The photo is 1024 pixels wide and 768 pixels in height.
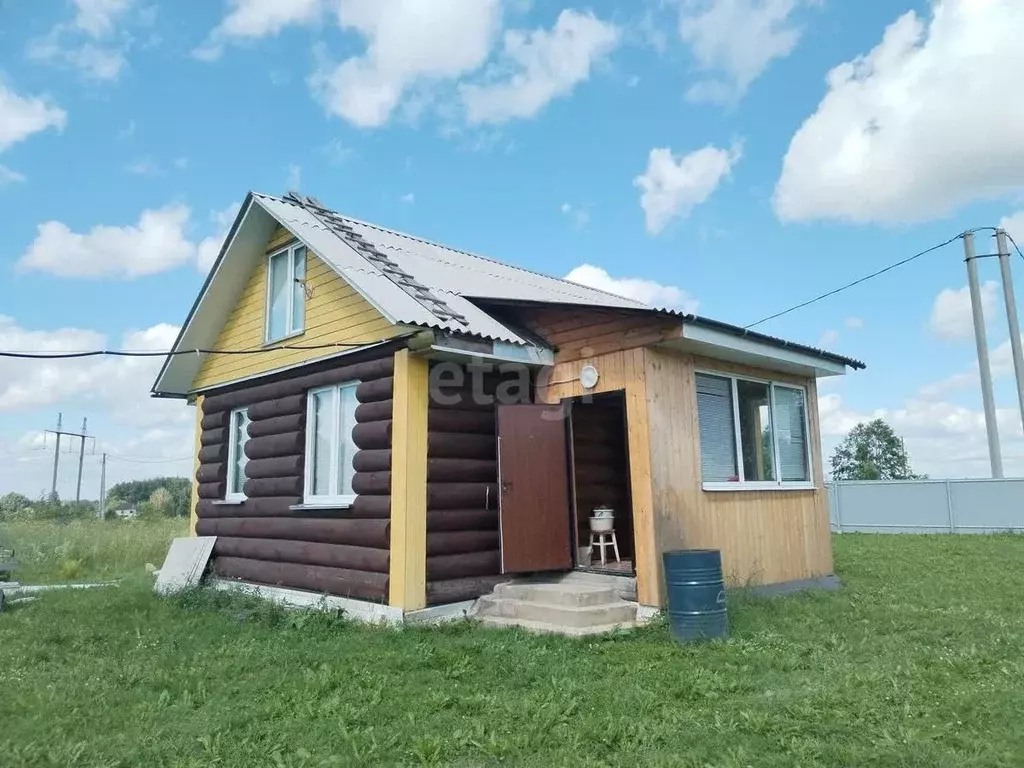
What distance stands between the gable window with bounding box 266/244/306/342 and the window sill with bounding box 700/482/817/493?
5.70 metres

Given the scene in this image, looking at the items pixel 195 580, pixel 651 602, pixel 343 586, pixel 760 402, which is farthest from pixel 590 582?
pixel 195 580

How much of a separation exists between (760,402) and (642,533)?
3099mm

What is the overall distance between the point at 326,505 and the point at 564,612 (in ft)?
10.7

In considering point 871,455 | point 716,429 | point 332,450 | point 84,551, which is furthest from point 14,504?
point 871,455

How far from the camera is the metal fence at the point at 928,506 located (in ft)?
Answer: 67.4

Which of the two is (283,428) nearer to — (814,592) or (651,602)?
(651,602)

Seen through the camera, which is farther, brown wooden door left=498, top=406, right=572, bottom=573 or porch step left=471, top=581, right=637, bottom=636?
brown wooden door left=498, top=406, right=572, bottom=573

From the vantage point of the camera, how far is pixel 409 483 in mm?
7570

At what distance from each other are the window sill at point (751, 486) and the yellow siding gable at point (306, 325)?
4072 mm

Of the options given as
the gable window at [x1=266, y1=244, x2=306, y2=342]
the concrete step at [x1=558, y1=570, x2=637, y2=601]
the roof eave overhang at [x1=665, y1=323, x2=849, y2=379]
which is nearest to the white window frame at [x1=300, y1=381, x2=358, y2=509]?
the gable window at [x1=266, y1=244, x2=306, y2=342]

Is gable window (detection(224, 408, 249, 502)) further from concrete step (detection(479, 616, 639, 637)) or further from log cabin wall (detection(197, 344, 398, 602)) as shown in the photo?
concrete step (detection(479, 616, 639, 637))

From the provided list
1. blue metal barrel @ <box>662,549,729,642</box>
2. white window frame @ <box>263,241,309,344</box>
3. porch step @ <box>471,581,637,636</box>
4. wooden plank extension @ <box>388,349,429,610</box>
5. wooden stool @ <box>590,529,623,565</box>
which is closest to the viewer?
blue metal barrel @ <box>662,549,729,642</box>

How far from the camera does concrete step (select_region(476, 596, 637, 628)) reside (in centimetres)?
706

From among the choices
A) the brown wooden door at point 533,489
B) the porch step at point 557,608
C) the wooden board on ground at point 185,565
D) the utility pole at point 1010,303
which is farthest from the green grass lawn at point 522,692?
the utility pole at point 1010,303
